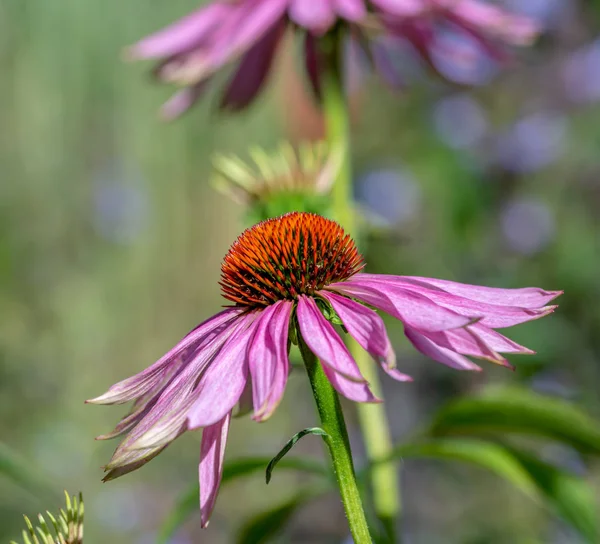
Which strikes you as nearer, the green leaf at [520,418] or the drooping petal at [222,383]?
the drooping petal at [222,383]

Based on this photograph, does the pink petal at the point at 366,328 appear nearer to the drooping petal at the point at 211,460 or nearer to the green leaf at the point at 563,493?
the drooping petal at the point at 211,460

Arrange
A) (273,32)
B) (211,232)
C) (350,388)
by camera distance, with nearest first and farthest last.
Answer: (350,388) → (273,32) → (211,232)

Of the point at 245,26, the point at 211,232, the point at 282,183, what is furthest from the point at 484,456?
the point at 211,232

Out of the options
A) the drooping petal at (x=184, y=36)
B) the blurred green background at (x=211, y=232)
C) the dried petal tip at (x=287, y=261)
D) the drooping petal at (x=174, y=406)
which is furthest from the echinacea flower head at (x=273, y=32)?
the blurred green background at (x=211, y=232)

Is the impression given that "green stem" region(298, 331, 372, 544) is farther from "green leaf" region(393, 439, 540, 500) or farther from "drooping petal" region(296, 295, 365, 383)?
"green leaf" region(393, 439, 540, 500)

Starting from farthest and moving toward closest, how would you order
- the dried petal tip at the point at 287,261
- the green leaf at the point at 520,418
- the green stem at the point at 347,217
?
the green stem at the point at 347,217 → the green leaf at the point at 520,418 → the dried petal tip at the point at 287,261

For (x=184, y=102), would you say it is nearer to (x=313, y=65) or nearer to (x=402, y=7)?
(x=313, y=65)
